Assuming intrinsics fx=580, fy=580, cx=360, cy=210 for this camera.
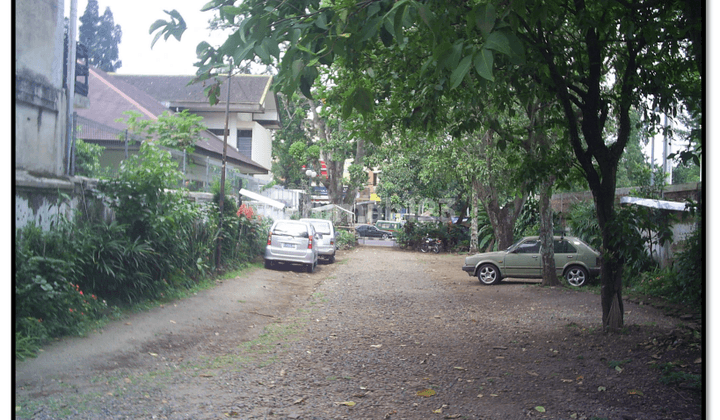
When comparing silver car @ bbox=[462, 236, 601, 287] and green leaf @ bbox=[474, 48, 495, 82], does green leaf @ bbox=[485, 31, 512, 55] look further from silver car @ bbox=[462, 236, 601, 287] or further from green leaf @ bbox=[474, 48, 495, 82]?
silver car @ bbox=[462, 236, 601, 287]

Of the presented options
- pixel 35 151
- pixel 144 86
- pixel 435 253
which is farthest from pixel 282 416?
pixel 435 253

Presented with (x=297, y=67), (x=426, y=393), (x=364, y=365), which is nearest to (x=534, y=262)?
(x=364, y=365)

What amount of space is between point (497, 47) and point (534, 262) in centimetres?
1326

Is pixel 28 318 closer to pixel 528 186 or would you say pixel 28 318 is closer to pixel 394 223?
pixel 528 186

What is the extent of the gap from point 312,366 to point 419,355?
1505 mm

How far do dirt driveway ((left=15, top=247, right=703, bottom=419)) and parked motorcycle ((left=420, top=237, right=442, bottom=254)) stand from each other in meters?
19.6

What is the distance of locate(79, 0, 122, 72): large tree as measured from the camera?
663cm

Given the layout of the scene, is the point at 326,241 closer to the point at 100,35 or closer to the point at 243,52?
the point at 100,35

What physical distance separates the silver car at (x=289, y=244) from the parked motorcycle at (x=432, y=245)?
14.5 metres

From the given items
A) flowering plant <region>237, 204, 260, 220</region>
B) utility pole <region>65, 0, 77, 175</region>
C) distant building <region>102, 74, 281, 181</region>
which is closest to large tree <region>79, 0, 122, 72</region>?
utility pole <region>65, 0, 77, 175</region>

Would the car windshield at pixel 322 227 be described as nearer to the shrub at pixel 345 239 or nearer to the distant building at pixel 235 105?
the distant building at pixel 235 105

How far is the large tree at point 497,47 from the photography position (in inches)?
152

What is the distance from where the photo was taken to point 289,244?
17938 millimetres

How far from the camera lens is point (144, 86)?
18.5 metres
